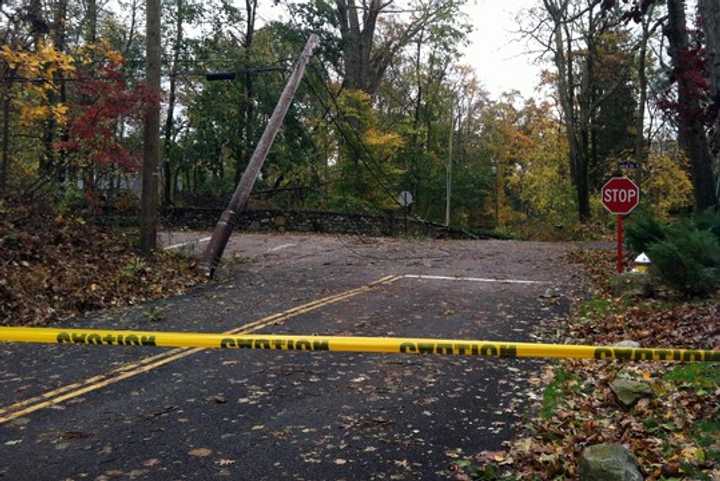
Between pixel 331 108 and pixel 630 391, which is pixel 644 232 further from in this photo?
pixel 331 108

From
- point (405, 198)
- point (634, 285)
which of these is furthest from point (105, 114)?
point (405, 198)

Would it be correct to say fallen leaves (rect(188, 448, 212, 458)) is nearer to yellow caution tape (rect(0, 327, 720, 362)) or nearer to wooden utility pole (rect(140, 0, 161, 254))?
yellow caution tape (rect(0, 327, 720, 362))

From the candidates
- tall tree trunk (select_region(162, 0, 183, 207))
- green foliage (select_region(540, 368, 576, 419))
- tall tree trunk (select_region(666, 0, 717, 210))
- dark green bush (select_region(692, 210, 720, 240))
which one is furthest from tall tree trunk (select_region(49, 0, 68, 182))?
dark green bush (select_region(692, 210, 720, 240))

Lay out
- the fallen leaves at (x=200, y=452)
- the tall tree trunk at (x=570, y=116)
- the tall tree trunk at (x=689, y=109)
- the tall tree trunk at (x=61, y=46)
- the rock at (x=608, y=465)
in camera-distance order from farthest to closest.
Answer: the tall tree trunk at (x=570, y=116)
the tall tree trunk at (x=61, y=46)
the tall tree trunk at (x=689, y=109)
the fallen leaves at (x=200, y=452)
the rock at (x=608, y=465)

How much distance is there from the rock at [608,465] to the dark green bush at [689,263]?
6.75 meters

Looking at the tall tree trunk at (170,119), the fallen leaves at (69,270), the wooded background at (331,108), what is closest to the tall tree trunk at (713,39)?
the wooded background at (331,108)

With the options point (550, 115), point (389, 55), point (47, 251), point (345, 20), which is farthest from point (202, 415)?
point (550, 115)

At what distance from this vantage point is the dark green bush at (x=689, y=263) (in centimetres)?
1010

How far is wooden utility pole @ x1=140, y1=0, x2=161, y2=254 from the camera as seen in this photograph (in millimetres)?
14320

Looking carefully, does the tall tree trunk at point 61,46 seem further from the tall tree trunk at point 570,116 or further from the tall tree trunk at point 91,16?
the tall tree trunk at point 570,116

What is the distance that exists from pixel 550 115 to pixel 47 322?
52686mm

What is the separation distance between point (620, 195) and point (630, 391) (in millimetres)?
9131

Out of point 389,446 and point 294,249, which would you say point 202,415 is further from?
point 294,249

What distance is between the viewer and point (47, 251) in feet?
39.9
